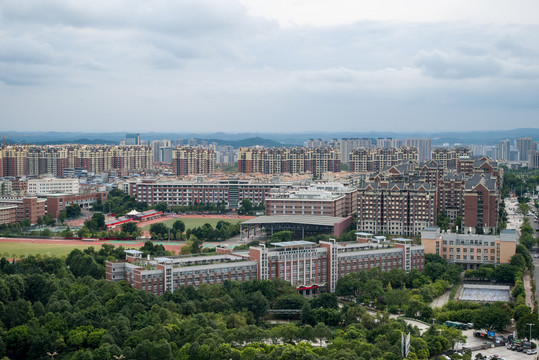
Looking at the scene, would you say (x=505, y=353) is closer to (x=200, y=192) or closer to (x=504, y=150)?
(x=200, y=192)

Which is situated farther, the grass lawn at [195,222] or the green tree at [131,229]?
the grass lawn at [195,222]

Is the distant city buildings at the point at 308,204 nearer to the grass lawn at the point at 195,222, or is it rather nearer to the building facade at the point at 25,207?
the grass lawn at the point at 195,222

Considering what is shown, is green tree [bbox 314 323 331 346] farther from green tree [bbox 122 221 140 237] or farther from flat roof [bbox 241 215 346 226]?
green tree [bbox 122 221 140 237]

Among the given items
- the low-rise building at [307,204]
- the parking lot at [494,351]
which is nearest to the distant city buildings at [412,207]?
the low-rise building at [307,204]

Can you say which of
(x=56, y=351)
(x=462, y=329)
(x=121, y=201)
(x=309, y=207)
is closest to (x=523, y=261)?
(x=462, y=329)

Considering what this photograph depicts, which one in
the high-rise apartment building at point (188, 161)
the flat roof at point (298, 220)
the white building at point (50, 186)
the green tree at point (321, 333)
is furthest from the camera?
the high-rise apartment building at point (188, 161)

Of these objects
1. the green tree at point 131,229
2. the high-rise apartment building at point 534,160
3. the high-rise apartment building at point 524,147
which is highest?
the high-rise apartment building at point 524,147

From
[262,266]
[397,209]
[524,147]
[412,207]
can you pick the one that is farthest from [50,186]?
[524,147]
